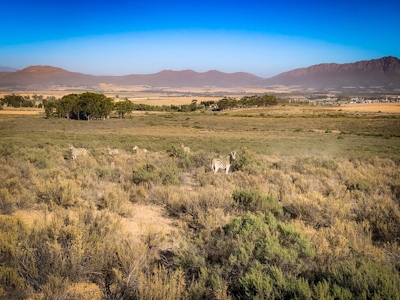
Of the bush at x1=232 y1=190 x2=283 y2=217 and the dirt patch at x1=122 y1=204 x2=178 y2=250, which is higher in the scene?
the bush at x1=232 y1=190 x2=283 y2=217

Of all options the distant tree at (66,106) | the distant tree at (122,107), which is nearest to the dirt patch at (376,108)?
the distant tree at (122,107)

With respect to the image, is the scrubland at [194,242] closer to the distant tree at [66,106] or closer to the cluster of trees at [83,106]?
the cluster of trees at [83,106]

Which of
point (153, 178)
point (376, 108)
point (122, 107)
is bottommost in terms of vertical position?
point (153, 178)

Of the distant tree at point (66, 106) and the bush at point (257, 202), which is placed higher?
the distant tree at point (66, 106)

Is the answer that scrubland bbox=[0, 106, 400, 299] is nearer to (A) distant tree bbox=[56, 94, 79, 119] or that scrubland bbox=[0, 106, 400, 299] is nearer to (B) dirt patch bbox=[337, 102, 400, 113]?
(A) distant tree bbox=[56, 94, 79, 119]

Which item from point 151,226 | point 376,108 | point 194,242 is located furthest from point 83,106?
point 376,108

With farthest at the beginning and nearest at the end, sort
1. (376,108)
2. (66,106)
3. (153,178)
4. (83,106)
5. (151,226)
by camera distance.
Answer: (376,108), (66,106), (83,106), (153,178), (151,226)

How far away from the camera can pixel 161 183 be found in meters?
9.43

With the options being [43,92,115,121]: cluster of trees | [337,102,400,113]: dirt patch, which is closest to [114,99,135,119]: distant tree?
[43,92,115,121]: cluster of trees

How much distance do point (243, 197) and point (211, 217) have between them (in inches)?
61.7

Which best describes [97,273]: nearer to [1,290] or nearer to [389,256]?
[1,290]

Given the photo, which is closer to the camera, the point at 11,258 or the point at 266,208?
the point at 11,258

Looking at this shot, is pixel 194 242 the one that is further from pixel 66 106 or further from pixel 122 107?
pixel 66 106

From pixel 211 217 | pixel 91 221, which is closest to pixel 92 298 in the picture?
pixel 91 221
